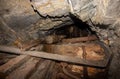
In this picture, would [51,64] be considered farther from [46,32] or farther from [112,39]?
[112,39]

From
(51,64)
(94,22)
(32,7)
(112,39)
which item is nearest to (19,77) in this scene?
(51,64)

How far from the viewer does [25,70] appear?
2658 mm

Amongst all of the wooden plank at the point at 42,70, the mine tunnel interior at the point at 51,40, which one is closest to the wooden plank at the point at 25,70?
the mine tunnel interior at the point at 51,40

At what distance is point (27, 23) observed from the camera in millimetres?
3406

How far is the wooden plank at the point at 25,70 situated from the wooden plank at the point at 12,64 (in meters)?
0.09

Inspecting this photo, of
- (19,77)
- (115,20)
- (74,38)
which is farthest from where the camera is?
(74,38)

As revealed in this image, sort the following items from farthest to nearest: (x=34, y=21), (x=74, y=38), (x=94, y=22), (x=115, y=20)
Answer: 1. (x=74, y=38)
2. (x=34, y=21)
3. (x=94, y=22)
4. (x=115, y=20)

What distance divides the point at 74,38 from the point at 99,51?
0.84 metres

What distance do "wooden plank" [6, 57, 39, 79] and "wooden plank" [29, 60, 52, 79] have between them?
0.13m

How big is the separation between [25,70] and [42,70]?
49cm

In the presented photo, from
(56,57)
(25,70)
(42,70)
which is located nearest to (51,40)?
(56,57)

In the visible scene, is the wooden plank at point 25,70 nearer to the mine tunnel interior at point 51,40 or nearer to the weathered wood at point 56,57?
the mine tunnel interior at point 51,40

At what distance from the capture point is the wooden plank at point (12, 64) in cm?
246

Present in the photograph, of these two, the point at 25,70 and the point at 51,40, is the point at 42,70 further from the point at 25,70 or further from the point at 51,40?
the point at 51,40
